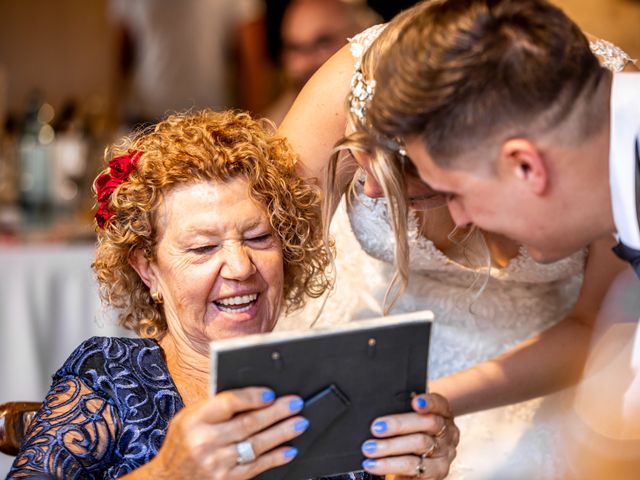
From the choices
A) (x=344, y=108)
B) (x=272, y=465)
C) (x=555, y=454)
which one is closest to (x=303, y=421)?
(x=272, y=465)

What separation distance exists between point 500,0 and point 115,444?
1.08 metres

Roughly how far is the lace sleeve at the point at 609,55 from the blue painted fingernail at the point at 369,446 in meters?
1.02

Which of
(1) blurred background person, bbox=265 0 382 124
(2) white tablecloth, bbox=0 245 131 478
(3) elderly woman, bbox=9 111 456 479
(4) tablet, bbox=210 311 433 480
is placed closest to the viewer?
(4) tablet, bbox=210 311 433 480

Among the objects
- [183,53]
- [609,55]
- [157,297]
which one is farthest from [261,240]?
[183,53]

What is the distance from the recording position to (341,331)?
160cm

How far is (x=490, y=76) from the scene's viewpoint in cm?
159

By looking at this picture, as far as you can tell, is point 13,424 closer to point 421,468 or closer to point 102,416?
point 102,416

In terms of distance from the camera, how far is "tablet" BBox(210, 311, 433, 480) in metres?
1.57

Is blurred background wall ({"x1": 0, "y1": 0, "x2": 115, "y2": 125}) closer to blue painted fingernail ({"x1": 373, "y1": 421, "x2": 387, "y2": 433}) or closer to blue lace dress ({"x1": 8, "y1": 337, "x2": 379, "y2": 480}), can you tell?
blue lace dress ({"x1": 8, "y1": 337, "x2": 379, "y2": 480})

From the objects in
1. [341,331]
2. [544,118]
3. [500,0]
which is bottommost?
[341,331]

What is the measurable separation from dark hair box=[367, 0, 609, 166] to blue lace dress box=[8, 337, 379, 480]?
29.7 inches

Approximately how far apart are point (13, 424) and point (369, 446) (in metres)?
0.79

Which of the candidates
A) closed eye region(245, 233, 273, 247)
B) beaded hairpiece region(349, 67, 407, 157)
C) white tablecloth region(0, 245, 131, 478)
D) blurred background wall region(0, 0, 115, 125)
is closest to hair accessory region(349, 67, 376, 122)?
beaded hairpiece region(349, 67, 407, 157)

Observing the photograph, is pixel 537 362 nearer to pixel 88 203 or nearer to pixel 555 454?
pixel 555 454
